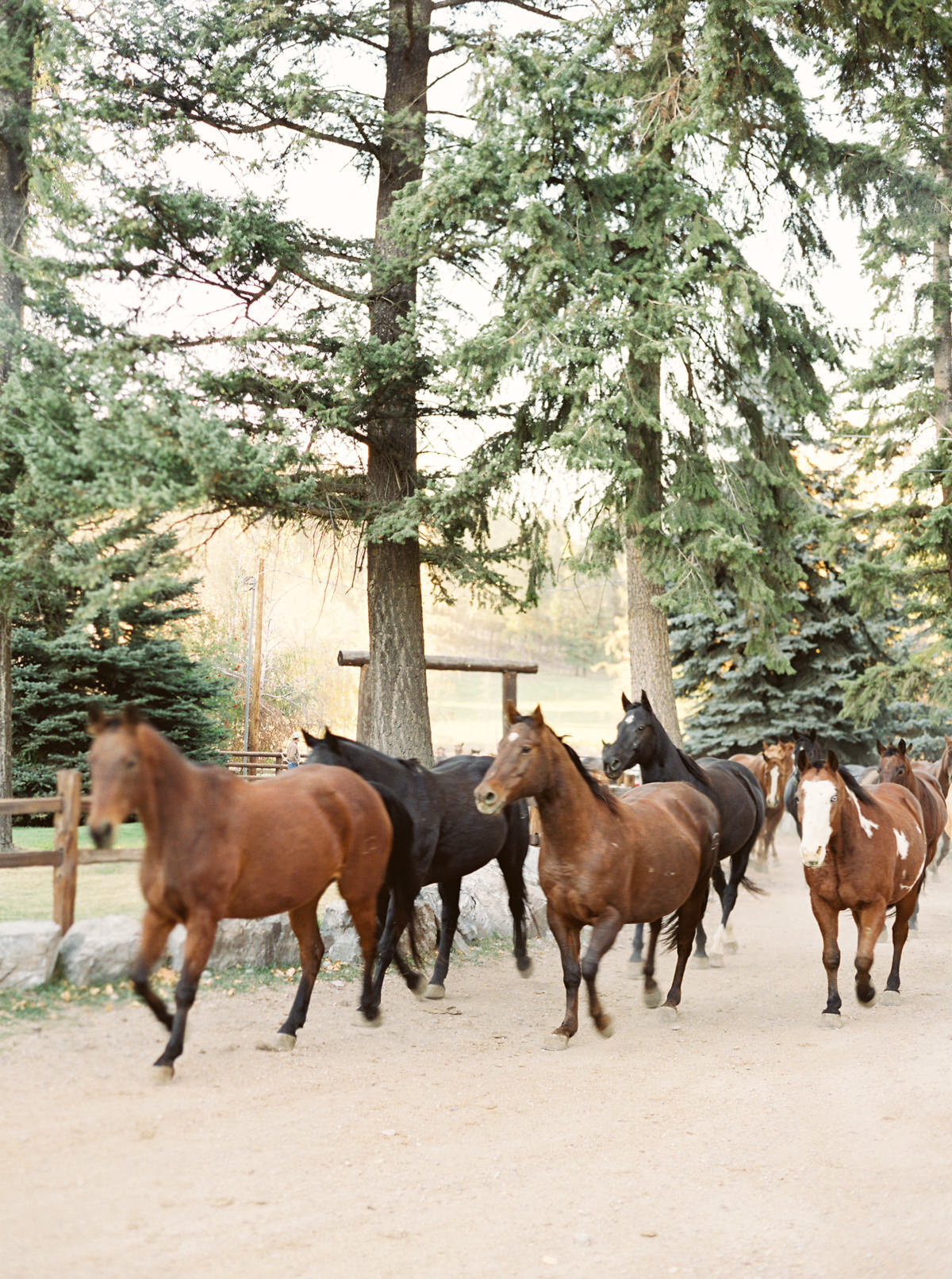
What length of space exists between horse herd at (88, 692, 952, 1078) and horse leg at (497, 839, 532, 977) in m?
0.01

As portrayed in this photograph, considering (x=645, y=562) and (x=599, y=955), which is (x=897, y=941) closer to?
(x=599, y=955)

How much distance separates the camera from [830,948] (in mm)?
7316

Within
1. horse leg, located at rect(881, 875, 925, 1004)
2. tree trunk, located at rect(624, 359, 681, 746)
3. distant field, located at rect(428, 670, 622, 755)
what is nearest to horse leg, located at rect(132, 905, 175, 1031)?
horse leg, located at rect(881, 875, 925, 1004)

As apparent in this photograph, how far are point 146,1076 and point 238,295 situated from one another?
859 centimetres

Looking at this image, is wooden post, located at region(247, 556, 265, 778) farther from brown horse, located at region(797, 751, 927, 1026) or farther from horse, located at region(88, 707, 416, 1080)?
horse, located at region(88, 707, 416, 1080)

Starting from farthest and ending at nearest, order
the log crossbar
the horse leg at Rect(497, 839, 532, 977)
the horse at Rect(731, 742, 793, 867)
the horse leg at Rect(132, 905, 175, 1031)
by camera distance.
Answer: the horse at Rect(731, 742, 793, 867)
the log crossbar
the horse leg at Rect(497, 839, 532, 977)
the horse leg at Rect(132, 905, 175, 1031)

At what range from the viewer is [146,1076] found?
5535 mm

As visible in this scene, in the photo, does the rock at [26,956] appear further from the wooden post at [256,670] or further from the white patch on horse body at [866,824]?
the wooden post at [256,670]

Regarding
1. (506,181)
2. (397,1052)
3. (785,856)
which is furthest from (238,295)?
(785,856)

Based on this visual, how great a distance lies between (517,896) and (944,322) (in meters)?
14.4

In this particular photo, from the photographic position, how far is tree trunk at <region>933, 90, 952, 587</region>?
16828 millimetres

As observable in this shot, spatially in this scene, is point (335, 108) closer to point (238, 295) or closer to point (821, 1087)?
point (238, 295)

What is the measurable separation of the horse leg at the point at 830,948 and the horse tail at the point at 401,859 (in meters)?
2.73

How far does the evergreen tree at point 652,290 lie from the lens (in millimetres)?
11438
